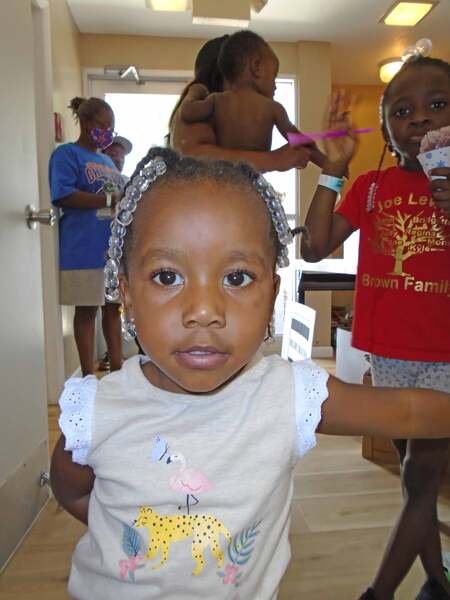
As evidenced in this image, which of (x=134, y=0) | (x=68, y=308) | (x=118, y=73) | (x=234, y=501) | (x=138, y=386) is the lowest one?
(x=68, y=308)

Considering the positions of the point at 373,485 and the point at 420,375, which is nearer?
the point at 420,375

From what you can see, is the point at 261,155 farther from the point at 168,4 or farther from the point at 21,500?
the point at 168,4

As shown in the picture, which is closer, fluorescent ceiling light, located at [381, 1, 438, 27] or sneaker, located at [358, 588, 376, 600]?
sneaker, located at [358, 588, 376, 600]

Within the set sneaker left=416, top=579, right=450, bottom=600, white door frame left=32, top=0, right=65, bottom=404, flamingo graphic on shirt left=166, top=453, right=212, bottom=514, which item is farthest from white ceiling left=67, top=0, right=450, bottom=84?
flamingo graphic on shirt left=166, top=453, right=212, bottom=514

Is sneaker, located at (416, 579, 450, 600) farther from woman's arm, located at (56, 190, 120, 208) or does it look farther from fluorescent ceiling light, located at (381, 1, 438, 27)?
fluorescent ceiling light, located at (381, 1, 438, 27)

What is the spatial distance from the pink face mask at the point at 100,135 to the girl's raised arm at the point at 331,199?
204 centimetres

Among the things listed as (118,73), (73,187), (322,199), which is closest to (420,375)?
(322,199)

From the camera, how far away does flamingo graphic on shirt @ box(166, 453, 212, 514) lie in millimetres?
724

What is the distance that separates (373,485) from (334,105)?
156 cm

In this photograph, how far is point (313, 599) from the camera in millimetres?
1438

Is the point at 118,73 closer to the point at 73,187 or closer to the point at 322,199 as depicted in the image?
the point at 73,187

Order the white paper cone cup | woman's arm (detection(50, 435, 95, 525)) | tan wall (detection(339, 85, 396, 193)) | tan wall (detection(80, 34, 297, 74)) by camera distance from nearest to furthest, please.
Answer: woman's arm (detection(50, 435, 95, 525)) < the white paper cone cup < tan wall (detection(80, 34, 297, 74)) < tan wall (detection(339, 85, 396, 193))

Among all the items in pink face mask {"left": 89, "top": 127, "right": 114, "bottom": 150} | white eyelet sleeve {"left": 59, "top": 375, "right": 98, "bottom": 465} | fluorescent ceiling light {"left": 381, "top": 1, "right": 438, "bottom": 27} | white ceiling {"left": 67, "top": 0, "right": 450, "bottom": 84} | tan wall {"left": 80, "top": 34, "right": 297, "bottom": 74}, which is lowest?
white eyelet sleeve {"left": 59, "top": 375, "right": 98, "bottom": 465}

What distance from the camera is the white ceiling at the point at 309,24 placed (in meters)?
4.23
